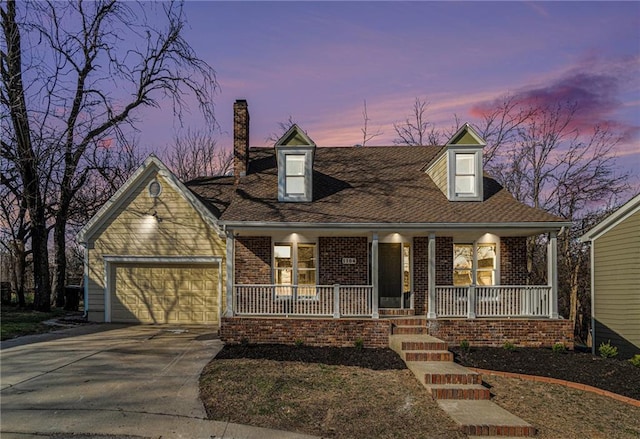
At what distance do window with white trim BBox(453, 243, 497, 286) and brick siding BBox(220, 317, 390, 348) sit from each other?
141 inches

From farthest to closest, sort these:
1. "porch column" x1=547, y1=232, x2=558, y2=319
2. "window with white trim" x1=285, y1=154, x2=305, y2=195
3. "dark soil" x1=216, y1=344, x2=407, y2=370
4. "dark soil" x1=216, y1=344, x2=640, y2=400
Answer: "window with white trim" x1=285, y1=154, x2=305, y2=195 → "porch column" x1=547, y1=232, x2=558, y2=319 → "dark soil" x1=216, y1=344, x2=407, y2=370 → "dark soil" x1=216, y1=344, x2=640, y2=400

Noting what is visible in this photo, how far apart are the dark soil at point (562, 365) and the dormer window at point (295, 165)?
6.18m

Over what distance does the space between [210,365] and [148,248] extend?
7101 mm

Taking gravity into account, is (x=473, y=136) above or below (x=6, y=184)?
above

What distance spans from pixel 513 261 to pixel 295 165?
285 inches

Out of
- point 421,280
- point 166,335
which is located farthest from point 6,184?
point 421,280

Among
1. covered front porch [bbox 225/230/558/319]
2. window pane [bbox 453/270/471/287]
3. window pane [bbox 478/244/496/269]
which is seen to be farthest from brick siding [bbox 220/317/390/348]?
window pane [bbox 478/244/496/269]

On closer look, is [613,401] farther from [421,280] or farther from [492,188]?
[492,188]

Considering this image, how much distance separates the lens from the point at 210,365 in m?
8.94

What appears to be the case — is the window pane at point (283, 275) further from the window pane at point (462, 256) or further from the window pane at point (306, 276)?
the window pane at point (462, 256)

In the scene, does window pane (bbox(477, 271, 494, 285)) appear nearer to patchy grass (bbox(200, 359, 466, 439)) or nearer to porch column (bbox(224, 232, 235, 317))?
patchy grass (bbox(200, 359, 466, 439))

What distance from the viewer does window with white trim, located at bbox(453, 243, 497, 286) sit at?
531 inches

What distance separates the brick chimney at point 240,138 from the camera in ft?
50.4

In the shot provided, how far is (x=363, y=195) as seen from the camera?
13.6m
